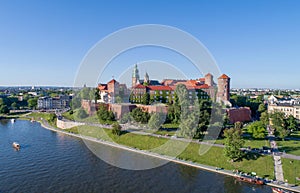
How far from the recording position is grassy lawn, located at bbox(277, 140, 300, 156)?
24.3m

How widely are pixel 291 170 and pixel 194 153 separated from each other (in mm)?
8561

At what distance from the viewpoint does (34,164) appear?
2355 cm

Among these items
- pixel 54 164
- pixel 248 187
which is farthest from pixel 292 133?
pixel 54 164

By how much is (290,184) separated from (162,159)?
37.0 feet

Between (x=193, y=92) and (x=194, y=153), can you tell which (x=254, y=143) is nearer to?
(x=194, y=153)

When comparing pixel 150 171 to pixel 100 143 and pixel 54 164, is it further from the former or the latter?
pixel 100 143

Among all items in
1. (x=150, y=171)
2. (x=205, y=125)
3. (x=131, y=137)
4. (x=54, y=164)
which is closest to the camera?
(x=150, y=171)

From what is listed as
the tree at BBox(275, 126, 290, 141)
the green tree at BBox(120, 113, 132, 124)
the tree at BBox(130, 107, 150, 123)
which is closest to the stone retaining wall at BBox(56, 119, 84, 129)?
the green tree at BBox(120, 113, 132, 124)

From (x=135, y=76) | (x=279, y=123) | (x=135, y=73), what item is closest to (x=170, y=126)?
(x=279, y=123)

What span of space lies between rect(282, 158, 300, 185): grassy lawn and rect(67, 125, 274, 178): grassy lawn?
101cm

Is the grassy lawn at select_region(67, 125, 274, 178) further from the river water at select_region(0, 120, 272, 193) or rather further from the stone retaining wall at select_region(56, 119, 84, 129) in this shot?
the stone retaining wall at select_region(56, 119, 84, 129)

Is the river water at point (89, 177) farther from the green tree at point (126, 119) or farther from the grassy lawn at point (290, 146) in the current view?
the green tree at point (126, 119)

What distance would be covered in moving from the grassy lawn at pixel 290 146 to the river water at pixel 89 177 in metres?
7.73

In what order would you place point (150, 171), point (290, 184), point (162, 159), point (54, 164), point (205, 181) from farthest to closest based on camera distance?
point (162, 159) < point (54, 164) < point (150, 171) < point (205, 181) < point (290, 184)
